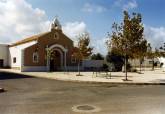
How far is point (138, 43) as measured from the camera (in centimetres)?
3030

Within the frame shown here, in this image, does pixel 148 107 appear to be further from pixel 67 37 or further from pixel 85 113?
pixel 67 37

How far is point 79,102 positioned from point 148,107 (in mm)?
3315

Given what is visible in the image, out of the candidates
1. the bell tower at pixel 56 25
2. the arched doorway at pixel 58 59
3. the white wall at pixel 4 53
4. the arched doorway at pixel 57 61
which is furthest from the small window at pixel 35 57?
the white wall at pixel 4 53

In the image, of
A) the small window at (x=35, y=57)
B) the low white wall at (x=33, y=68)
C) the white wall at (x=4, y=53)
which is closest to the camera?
the low white wall at (x=33, y=68)

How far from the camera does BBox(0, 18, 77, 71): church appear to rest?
48.9 metres

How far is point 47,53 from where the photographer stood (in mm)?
49688

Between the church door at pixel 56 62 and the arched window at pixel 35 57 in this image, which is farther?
the church door at pixel 56 62

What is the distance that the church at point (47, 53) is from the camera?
48.9 metres

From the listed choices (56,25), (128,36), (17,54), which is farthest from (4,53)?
(128,36)

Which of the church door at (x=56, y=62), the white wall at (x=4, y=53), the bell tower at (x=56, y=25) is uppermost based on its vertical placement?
the bell tower at (x=56, y=25)

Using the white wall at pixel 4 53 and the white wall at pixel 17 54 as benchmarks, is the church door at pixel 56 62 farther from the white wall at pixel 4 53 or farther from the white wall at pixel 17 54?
the white wall at pixel 4 53

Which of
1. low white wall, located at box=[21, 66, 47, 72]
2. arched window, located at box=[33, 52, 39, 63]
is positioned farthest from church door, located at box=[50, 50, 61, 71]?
arched window, located at box=[33, 52, 39, 63]

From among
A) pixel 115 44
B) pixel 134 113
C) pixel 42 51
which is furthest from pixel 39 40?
pixel 134 113

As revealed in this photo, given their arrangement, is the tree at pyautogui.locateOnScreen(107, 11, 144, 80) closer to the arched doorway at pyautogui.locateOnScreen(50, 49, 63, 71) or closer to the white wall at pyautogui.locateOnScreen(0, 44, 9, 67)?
Answer: the arched doorway at pyautogui.locateOnScreen(50, 49, 63, 71)
